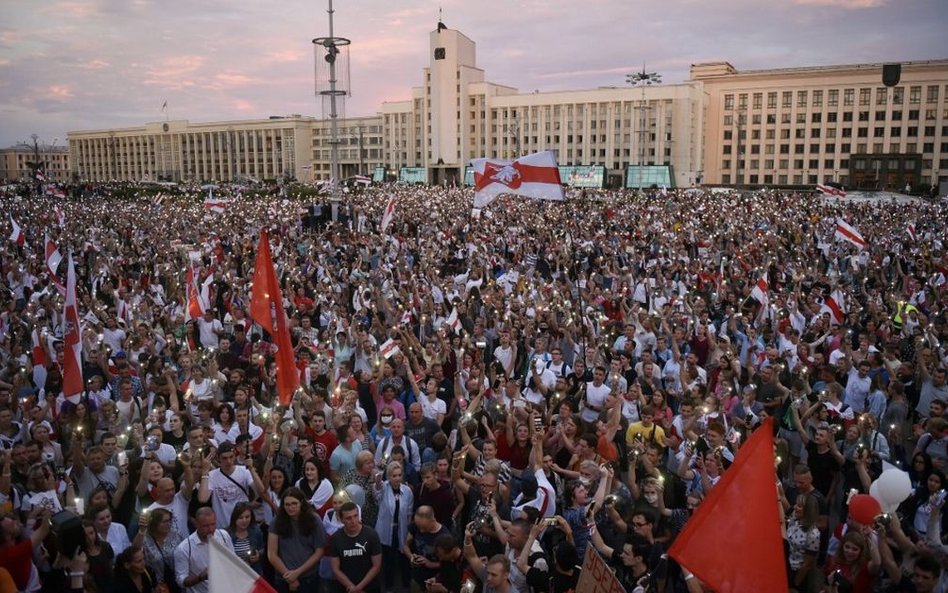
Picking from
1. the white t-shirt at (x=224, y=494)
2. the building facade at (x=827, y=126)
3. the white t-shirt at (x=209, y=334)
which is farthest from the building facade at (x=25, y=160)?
the white t-shirt at (x=224, y=494)

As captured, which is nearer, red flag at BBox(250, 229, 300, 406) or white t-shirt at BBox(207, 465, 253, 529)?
white t-shirt at BBox(207, 465, 253, 529)

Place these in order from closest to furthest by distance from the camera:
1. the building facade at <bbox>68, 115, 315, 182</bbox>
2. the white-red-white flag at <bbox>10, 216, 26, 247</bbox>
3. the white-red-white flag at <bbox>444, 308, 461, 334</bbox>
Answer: the white-red-white flag at <bbox>444, 308, 461, 334</bbox>
the white-red-white flag at <bbox>10, 216, 26, 247</bbox>
the building facade at <bbox>68, 115, 315, 182</bbox>

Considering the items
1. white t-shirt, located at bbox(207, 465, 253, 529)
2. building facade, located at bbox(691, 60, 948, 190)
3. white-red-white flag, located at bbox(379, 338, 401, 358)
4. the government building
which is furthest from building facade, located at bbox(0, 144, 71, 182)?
white t-shirt, located at bbox(207, 465, 253, 529)

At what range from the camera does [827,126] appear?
286 feet

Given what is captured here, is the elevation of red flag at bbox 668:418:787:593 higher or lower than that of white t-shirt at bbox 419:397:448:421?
higher

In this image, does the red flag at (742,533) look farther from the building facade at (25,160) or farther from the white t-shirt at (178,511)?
the building facade at (25,160)

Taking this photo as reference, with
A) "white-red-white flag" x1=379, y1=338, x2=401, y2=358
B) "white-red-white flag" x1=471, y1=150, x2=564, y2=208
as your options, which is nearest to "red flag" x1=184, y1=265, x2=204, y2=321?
"white-red-white flag" x1=379, y1=338, x2=401, y2=358

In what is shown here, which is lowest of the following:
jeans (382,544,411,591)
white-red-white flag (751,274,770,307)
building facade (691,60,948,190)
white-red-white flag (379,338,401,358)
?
jeans (382,544,411,591)

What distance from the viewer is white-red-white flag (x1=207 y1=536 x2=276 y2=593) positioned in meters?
3.44

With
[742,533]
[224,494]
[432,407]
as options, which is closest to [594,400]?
[432,407]

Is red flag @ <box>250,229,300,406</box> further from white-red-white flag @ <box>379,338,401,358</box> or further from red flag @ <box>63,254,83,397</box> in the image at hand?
red flag @ <box>63,254,83,397</box>

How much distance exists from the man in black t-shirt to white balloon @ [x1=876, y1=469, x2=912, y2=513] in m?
3.44

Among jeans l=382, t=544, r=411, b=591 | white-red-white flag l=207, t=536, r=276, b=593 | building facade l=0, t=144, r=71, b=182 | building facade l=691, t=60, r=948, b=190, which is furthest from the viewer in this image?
building facade l=0, t=144, r=71, b=182

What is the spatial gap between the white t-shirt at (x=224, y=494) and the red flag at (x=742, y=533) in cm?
349
